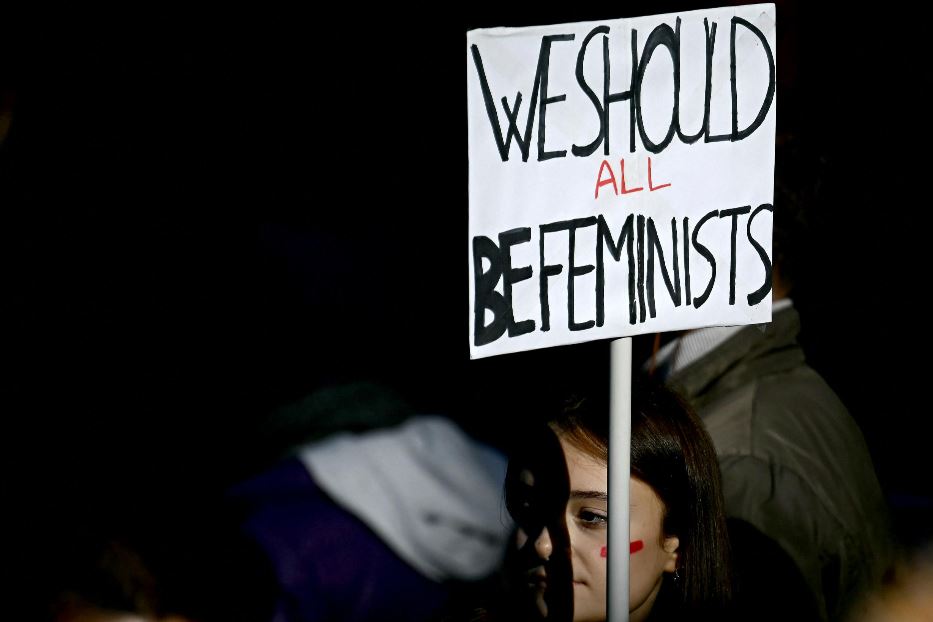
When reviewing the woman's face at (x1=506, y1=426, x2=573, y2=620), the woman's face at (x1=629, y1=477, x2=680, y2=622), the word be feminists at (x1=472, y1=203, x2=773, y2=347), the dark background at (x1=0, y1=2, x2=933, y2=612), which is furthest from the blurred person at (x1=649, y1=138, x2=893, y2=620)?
the word be feminists at (x1=472, y1=203, x2=773, y2=347)

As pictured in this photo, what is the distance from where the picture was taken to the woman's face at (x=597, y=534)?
169cm

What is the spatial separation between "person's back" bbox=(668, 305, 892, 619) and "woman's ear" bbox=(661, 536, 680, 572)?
47cm

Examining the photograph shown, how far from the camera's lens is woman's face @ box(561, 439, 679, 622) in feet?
5.54

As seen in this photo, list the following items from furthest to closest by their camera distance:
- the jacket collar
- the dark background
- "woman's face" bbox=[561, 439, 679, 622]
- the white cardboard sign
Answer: the dark background < the jacket collar < "woman's face" bbox=[561, 439, 679, 622] < the white cardboard sign

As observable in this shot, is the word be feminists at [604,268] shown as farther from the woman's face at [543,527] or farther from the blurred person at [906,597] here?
the blurred person at [906,597]

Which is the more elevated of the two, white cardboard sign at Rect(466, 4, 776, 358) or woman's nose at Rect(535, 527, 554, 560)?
white cardboard sign at Rect(466, 4, 776, 358)

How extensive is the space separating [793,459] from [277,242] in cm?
170

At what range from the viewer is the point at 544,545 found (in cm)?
170

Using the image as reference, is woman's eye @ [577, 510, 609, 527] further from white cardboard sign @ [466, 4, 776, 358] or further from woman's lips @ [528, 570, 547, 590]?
white cardboard sign @ [466, 4, 776, 358]

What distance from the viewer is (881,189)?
3.05 meters

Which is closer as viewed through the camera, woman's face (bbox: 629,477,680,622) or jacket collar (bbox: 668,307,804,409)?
woman's face (bbox: 629,477,680,622)

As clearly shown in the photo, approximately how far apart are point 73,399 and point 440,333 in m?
1.12

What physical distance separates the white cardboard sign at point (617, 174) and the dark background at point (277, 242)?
1.40 meters

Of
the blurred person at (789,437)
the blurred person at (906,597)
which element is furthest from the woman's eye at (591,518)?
the blurred person at (906,597)
